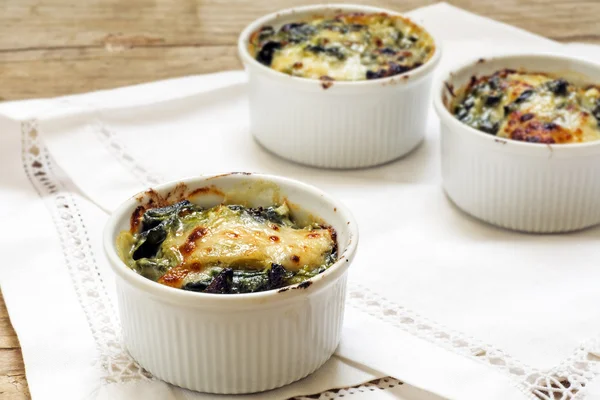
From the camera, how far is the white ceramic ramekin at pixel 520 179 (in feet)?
8.39

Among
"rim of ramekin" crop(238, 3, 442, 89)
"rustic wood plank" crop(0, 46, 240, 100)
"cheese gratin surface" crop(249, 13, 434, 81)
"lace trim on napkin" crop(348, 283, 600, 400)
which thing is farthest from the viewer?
"rustic wood plank" crop(0, 46, 240, 100)

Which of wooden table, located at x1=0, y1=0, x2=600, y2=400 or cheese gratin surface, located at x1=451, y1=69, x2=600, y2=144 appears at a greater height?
cheese gratin surface, located at x1=451, y1=69, x2=600, y2=144

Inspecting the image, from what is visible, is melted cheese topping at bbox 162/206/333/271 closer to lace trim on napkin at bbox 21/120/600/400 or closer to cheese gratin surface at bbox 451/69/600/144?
lace trim on napkin at bbox 21/120/600/400

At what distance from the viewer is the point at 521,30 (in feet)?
12.5

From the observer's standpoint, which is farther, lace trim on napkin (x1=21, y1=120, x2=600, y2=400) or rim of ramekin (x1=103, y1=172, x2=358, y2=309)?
lace trim on napkin (x1=21, y1=120, x2=600, y2=400)

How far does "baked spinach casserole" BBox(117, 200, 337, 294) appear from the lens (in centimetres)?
196

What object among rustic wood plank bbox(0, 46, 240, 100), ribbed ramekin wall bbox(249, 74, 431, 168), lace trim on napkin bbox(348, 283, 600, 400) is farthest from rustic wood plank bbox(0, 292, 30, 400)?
rustic wood plank bbox(0, 46, 240, 100)

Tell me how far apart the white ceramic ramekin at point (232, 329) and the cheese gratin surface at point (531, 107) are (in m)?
0.80

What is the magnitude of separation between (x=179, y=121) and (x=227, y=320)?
149 centimetres

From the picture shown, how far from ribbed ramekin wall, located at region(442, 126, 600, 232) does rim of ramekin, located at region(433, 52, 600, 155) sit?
0.07 feet

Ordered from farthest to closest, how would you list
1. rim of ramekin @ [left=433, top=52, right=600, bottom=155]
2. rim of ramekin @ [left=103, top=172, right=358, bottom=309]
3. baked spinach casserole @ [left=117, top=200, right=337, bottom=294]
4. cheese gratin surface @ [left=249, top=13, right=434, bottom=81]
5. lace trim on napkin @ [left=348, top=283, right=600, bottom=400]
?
cheese gratin surface @ [left=249, top=13, right=434, bottom=81] < rim of ramekin @ [left=433, top=52, right=600, bottom=155] < lace trim on napkin @ [left=348, top=283, right=600, bottom=400] < baked spinach casserole @ [left=117, top=200, right=337, bottom=294] < rim of ramekin @ [left=103, top=172, right=358, bottom=309]

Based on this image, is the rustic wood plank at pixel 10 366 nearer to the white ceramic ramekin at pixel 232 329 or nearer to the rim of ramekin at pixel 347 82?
the white ceramic ramekin at pixel 232 329

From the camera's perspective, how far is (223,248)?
2021mm

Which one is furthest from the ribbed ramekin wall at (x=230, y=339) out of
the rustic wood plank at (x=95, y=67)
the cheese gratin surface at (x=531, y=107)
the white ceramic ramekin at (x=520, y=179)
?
the rustic wood plank at (x=95, y=67)
